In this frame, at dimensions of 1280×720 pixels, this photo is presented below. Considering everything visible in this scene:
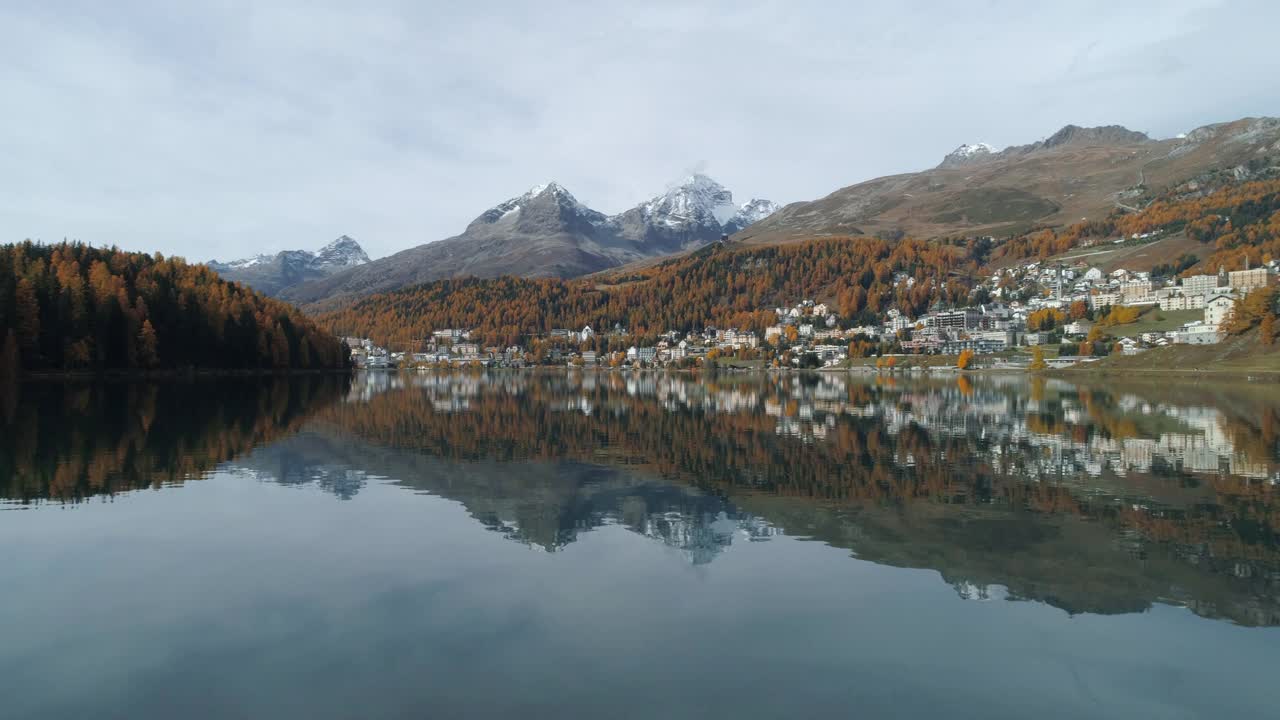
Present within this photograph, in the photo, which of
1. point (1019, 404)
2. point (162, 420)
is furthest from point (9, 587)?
point (1019, 404)

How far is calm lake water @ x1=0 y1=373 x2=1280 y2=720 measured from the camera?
8.64 metres

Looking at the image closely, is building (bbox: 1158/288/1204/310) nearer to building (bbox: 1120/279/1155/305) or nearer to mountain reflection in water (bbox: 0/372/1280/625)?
building (bbox: 1120/279/1155/305)

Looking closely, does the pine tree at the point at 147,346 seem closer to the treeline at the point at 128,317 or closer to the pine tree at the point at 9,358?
the treeline at the point at 128,317

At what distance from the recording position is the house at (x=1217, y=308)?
128375 millimetres

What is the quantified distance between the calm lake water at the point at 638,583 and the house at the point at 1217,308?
126 meters

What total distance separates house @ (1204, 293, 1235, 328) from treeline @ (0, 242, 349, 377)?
15710 centimetres

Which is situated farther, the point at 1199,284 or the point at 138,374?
the point at 1199,284

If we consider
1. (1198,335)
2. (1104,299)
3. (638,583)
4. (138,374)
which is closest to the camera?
(638,583)

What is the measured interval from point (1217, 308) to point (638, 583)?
160 m

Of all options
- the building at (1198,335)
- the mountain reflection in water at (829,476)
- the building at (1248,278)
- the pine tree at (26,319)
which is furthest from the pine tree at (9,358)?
the building at (1248,278)

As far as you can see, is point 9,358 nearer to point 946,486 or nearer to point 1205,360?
point 946,486

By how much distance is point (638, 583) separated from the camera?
1290cm

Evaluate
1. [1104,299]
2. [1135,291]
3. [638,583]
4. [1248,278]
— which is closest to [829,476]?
[638,583]

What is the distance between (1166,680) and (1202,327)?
152 metres
